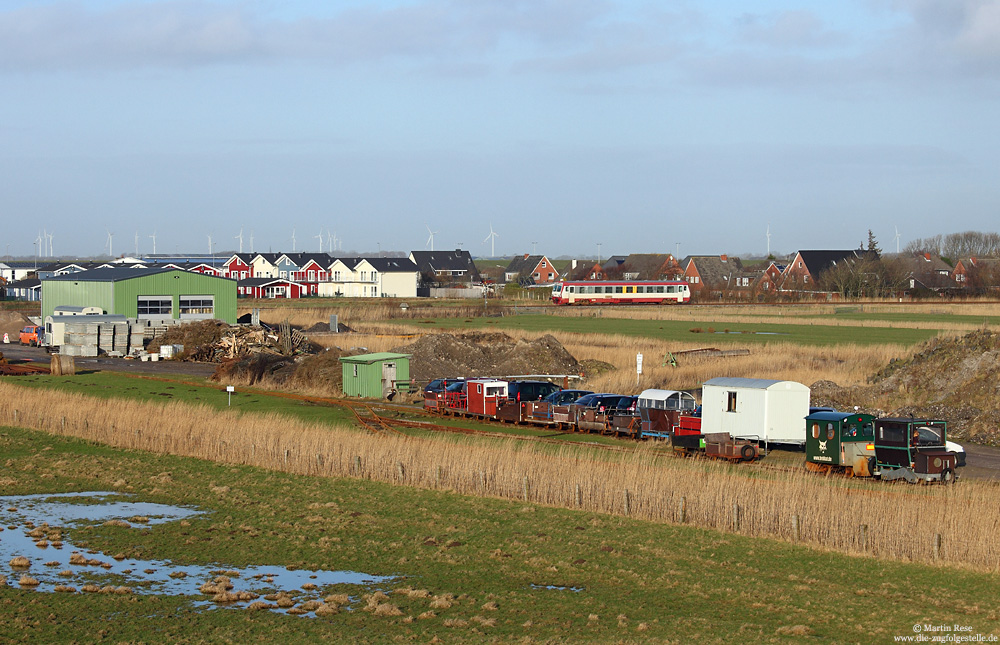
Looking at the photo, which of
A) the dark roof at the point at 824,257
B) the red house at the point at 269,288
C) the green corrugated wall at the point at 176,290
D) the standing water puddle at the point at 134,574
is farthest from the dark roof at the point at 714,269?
the standing water puddle at the point at 134,574

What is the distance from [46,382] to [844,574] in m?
46.5

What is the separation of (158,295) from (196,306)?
312 centimetres

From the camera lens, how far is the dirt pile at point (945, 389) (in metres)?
38.7

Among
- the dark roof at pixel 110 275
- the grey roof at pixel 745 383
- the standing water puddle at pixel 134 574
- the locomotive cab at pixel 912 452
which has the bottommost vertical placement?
the standing water puddle at pixel 134 574

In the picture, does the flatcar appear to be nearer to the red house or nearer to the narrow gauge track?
the red house

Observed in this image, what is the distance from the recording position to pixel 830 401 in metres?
45.2

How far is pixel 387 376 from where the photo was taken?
5053 centimetres

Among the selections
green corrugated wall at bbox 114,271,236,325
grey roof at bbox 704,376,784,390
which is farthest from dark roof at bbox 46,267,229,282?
grey roof at bbox 704,376,784,390

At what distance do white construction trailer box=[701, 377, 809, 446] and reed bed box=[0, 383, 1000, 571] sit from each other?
3313mm

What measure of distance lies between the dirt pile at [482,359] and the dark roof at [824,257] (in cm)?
12052

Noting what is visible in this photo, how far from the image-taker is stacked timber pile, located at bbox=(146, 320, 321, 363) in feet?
221

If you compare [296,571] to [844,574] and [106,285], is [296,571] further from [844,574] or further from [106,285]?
[106,285]

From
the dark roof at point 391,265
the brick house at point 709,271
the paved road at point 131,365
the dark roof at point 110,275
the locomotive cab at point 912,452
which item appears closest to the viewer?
the locomotive cab at point 912,452

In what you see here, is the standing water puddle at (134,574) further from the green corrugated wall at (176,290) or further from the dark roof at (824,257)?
the dark roof at (824,257)
